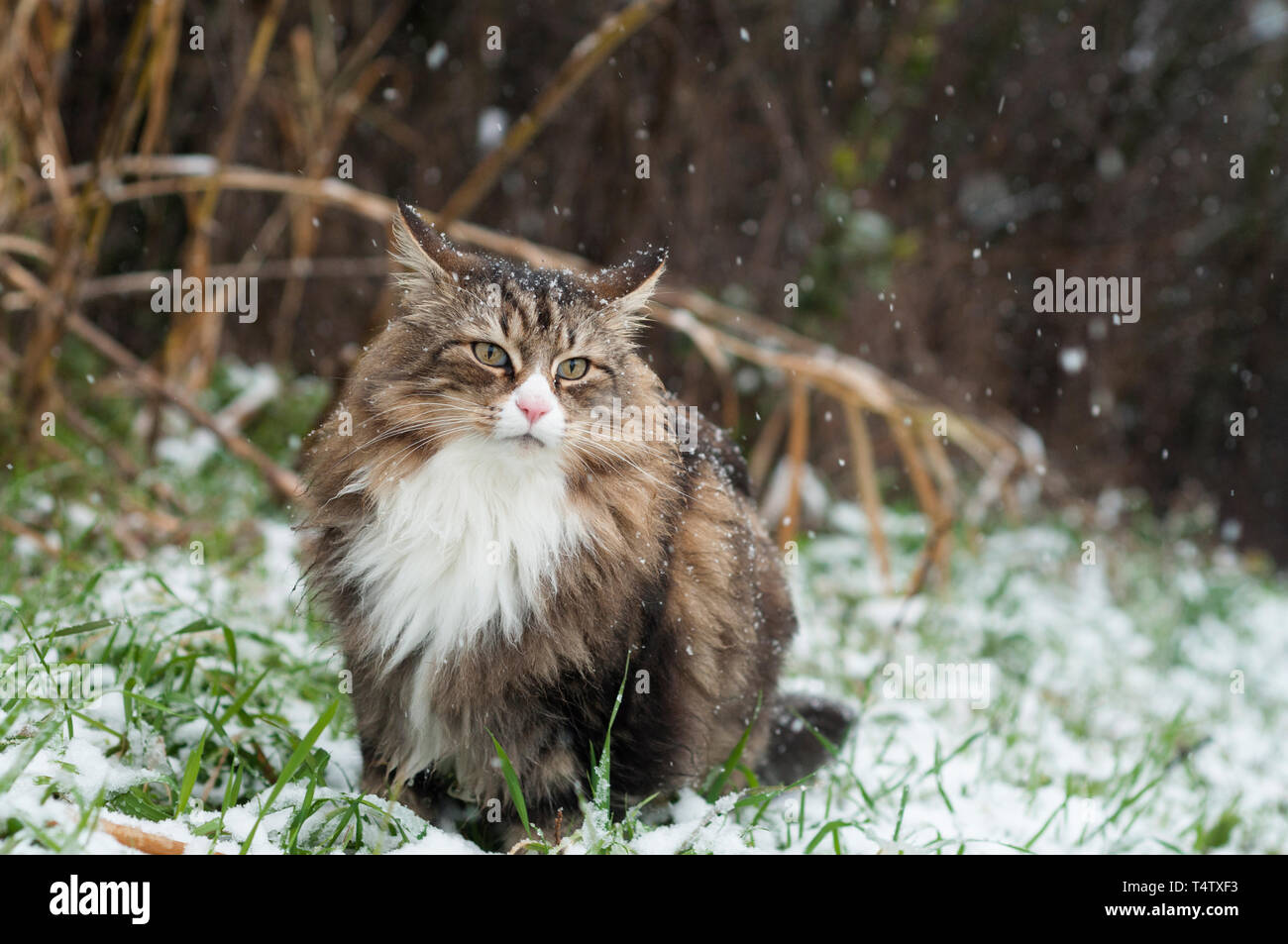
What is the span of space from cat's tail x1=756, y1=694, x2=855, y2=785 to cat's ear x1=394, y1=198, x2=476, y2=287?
153cm

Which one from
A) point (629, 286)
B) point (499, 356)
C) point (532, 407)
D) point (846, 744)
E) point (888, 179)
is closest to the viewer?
point (532, 407)

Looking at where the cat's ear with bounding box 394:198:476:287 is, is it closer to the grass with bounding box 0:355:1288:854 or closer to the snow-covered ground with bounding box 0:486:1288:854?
the grass with bounding box 0:355:1288:854

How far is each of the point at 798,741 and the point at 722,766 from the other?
0.45 meters

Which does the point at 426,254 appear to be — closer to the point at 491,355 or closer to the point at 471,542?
the point at 491,355

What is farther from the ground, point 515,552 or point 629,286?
point 629,286

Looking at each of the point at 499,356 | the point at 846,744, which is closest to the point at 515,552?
the point at 499,356

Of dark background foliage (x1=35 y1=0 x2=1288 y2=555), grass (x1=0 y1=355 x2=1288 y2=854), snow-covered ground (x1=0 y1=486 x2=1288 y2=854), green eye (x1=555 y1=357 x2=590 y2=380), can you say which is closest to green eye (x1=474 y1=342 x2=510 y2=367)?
green eye (x1=555 y1=357 x2=590 y2=380)

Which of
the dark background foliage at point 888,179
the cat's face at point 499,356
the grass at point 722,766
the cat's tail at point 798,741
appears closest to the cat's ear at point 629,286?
the cat's face at point 499,356

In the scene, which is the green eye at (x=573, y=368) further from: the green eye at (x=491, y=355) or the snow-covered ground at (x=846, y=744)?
the snow-covered ground at (x=846, y=744)

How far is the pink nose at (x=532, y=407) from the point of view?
6.55 feet

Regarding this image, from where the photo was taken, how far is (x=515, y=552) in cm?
208

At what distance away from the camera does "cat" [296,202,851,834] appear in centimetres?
207

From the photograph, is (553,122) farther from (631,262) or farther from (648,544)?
(648,544)

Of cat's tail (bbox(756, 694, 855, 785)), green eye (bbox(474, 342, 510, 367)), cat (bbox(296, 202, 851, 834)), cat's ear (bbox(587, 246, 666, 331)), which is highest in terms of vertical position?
cat's ear (bbox(587, 246, 666, 331))
